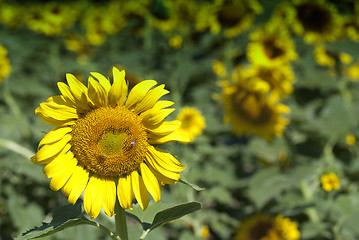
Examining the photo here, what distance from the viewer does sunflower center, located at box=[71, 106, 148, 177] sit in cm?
83

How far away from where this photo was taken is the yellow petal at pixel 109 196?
2.60 ft

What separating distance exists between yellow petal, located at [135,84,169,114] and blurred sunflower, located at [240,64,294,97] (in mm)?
1444

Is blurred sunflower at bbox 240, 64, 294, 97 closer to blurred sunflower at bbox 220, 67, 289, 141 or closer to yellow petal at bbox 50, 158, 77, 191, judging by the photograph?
blurred sunflower at bbox 220, 67, 289, 141

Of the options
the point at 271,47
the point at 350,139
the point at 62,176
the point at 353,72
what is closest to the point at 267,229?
the point at 350,139

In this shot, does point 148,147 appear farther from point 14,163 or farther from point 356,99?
point 356,99

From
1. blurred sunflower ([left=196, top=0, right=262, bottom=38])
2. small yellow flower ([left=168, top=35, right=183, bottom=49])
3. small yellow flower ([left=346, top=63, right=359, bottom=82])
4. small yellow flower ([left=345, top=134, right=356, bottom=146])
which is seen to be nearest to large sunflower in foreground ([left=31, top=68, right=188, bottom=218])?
small yellow flower ([left=345, top=134, right=356, bottom=146])

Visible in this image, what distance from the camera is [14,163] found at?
1.58 meters

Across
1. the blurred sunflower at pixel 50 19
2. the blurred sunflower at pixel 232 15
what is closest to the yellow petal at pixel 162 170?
the blurred sunflower at pixel 232 15

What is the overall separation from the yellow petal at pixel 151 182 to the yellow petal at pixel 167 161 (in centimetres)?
3

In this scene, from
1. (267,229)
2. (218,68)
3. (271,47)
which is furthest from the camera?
(218,68)

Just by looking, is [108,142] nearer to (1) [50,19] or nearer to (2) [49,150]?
(2) [49,150]

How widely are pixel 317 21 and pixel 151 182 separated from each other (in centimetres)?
208

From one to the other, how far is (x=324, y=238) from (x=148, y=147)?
113 centimetres

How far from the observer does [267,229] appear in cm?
184
